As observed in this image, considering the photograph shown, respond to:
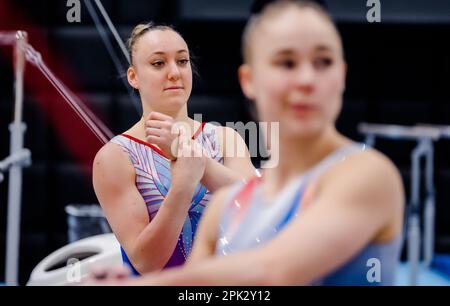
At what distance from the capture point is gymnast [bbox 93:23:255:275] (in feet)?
1.93

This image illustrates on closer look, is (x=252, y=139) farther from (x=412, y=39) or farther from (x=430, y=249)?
(x=412, y=39)

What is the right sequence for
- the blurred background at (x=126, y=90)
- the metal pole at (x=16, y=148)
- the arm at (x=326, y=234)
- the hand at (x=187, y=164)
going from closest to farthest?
the arm at (x=326, y=234) → the hand at (x=187, y=164) → the metal pole at (x=16, y=148) → the blurred background at (x=126, y=90)

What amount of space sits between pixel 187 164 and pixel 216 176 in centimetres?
4

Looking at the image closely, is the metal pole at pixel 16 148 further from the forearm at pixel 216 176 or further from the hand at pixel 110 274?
the hand at pixel 110 274

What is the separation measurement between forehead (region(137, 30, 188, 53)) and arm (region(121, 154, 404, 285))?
12.9 inches

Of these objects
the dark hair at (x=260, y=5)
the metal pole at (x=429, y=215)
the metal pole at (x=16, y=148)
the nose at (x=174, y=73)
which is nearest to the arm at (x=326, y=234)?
the dark hair at (x=260, y=5)

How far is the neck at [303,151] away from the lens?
0.35 meters

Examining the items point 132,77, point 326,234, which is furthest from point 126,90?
point 326,234

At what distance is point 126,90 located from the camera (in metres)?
2.02

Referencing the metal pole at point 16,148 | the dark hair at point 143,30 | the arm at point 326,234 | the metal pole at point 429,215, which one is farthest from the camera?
the metal pole at point 429,215

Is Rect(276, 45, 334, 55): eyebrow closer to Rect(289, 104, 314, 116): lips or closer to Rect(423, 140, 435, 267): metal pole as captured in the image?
Rect(289, 104, 314, 116): lips

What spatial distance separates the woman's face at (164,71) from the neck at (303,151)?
266 millimetres

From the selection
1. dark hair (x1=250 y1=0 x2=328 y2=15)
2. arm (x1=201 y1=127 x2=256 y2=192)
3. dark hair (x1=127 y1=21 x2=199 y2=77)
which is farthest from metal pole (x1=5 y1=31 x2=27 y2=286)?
dark hair (x1=250 y1=0 x2=328 y2=15)
